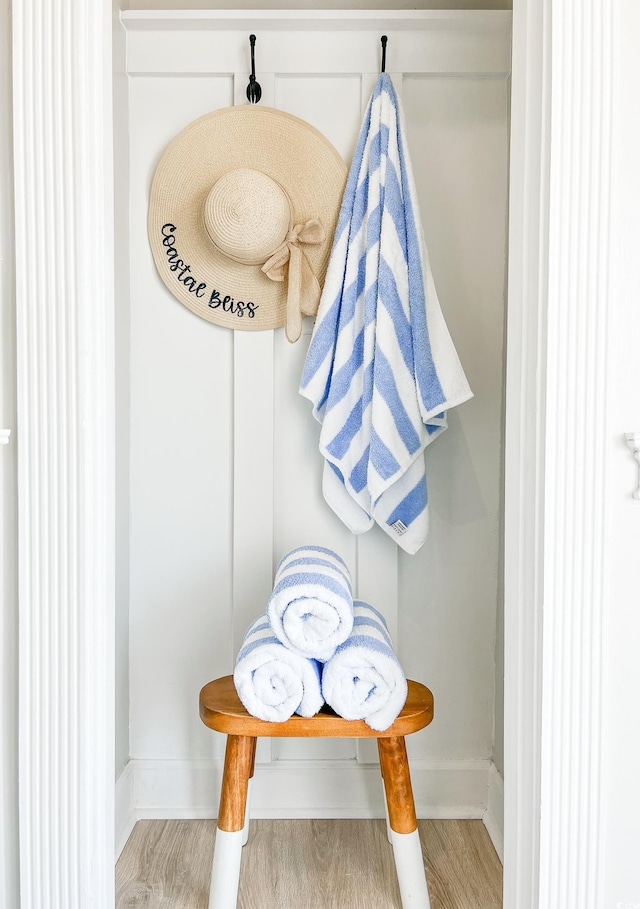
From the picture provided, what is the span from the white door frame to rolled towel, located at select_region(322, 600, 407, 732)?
0.25m

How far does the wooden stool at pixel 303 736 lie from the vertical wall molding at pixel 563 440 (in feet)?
1.06

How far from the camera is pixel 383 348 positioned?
173 cm

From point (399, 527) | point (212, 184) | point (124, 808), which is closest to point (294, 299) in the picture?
point (212, 184)

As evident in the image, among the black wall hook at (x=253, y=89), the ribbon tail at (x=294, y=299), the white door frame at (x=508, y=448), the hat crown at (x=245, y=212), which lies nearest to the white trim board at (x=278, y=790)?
the white door frame at (x=508, y=448)

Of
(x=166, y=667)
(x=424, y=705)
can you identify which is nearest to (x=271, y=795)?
(x=166, y=667)

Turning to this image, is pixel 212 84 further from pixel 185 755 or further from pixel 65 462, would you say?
pixel 185 755

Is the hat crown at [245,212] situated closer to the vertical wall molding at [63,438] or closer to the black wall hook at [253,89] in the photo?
the black wall hook at [253,89]

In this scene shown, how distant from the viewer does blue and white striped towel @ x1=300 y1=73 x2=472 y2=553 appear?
1733 millimetres

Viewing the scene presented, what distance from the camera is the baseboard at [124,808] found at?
1796 millimetres

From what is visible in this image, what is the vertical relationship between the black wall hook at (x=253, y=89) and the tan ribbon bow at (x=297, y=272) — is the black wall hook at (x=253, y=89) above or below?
above

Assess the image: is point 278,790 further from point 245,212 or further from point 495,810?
point 245,212

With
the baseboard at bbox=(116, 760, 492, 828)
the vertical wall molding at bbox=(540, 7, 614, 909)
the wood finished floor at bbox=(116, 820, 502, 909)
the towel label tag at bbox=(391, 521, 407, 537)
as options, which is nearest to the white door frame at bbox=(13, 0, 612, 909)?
the vertical wall molding at bbox=(540, 7, 614, 909)

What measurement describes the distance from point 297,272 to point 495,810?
136cm

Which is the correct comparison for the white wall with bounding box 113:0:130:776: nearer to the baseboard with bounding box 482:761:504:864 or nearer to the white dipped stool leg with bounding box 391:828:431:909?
the white dipped stool leg with bounding box 391:828:431:909
